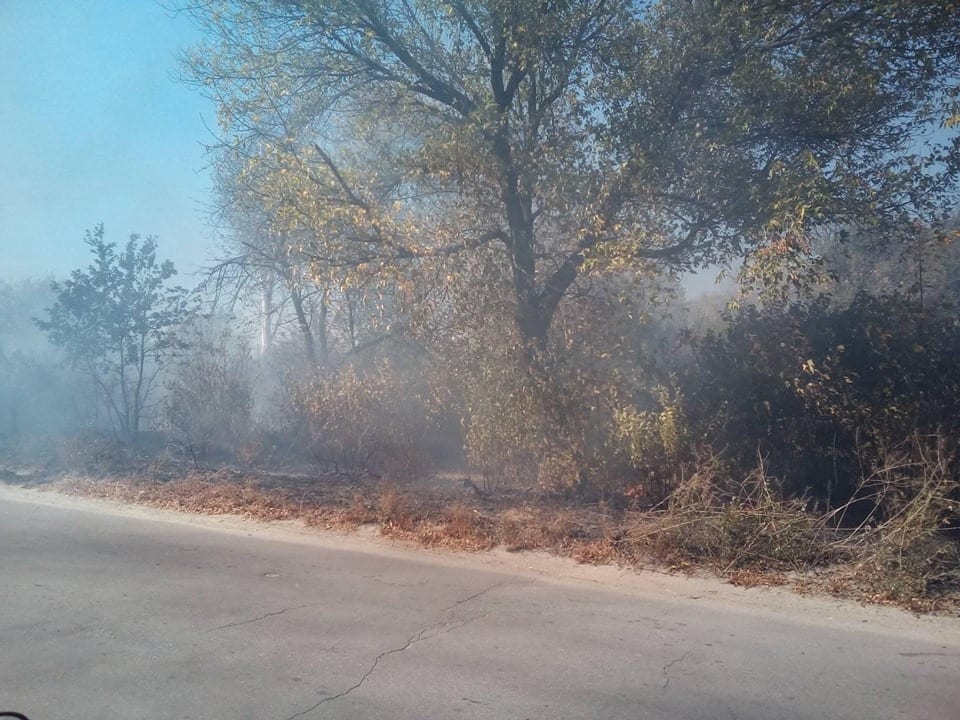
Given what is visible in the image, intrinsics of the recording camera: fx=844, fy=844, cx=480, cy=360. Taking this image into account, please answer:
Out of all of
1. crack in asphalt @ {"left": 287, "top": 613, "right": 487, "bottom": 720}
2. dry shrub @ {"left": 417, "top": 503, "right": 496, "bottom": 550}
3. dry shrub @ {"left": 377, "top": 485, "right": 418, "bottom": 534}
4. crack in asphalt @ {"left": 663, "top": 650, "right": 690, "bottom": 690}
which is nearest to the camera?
crack in asphalt @ {"left": 287, "top": 613, "right": 487, "bottom": 720}

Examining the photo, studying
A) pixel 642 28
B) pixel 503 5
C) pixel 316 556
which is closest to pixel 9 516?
pixel 316 556

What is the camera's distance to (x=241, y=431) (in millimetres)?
16984

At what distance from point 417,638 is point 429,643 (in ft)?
0.50

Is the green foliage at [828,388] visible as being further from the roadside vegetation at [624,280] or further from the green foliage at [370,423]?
the green foliage at [370,423]

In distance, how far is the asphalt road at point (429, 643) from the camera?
508cm

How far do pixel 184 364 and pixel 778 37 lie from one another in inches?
513

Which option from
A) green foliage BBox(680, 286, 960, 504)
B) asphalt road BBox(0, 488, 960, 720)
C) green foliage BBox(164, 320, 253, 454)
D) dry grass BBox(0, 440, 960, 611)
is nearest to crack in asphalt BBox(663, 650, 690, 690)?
asphalt road BBox(0, 488, 960, 720)

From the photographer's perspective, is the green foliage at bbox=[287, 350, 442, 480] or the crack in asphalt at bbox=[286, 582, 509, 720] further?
the green foliage at bbox=[287, 350, 442, 480]

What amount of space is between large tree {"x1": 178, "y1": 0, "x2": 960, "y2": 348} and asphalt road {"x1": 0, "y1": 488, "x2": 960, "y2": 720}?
4.49m

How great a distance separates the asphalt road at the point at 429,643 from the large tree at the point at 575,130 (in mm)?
4485

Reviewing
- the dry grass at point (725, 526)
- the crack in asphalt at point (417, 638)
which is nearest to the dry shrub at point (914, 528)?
the dry grass at point (725, 526)

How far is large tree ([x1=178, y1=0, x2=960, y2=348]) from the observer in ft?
33.9

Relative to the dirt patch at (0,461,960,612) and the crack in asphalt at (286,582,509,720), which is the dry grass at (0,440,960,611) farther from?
the crack in asphalt at (286,582,509,720)

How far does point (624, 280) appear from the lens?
499 inches
